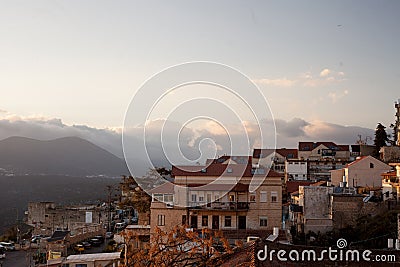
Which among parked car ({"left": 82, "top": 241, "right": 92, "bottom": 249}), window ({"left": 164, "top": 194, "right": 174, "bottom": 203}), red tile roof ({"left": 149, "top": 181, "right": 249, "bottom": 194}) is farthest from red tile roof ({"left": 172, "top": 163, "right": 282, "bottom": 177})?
parked car ({"left": 82, "top": 241, "right": 92, "bottom": 249})

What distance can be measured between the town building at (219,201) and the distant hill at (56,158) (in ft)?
238

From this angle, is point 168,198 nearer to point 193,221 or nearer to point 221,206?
point 193,221

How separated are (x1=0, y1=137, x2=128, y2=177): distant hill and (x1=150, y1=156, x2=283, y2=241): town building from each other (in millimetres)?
72405

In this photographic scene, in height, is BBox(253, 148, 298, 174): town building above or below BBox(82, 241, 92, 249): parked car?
above

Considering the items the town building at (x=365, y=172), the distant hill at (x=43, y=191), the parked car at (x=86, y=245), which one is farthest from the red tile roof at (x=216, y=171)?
the distant hill at (x=43, y=191)

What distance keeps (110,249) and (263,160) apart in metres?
30.6

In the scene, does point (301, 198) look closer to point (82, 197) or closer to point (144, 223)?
point (144, 223)

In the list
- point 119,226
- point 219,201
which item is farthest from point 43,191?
point 219,201

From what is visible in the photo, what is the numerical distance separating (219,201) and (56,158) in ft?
317

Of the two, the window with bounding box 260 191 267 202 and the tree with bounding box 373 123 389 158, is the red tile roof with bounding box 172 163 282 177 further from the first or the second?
the tree with bounding box 373 123 389 158

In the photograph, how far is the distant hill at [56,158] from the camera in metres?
108

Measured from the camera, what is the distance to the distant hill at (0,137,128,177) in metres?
108

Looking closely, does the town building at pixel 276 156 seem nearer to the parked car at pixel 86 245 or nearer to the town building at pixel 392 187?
the town building at pixel 392 187

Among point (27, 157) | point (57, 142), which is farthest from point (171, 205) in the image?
point (57, 142)
